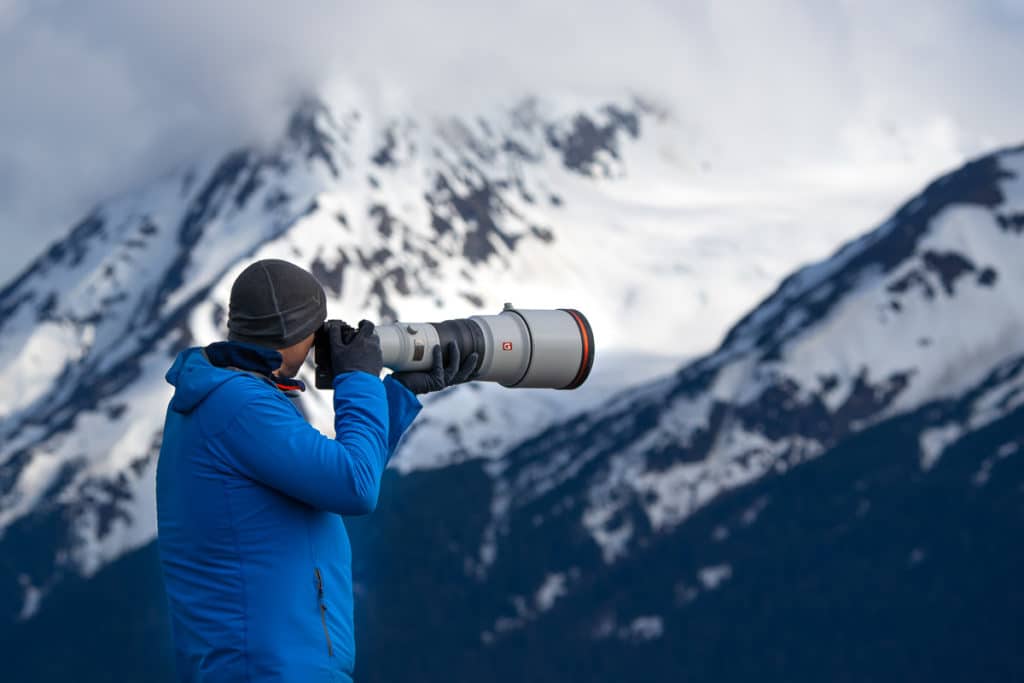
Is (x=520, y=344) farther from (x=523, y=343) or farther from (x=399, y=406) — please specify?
(x=399, y=406)

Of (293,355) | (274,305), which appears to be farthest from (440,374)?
(274,305)

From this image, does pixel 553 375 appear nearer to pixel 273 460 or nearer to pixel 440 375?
pixel 440 375

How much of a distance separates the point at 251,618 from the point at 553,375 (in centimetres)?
281

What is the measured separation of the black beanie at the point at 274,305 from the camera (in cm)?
819

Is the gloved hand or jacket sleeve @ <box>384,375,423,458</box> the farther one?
jacket sleeve @ <box>384,375,423,458</box>

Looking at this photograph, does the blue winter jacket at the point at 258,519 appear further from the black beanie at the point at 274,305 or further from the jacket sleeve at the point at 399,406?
the jacket sleeve at the point at 399,406

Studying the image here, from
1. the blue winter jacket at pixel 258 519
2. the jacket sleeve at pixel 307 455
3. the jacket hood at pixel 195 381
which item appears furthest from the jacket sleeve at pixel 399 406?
the jacket hood at pixel 195 381

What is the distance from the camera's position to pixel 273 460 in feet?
25.5

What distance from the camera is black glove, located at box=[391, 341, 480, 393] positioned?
927 centimetres

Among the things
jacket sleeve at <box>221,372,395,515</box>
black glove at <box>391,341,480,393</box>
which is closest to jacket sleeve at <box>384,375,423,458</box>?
black glove at <box>391,341,480,393</box>

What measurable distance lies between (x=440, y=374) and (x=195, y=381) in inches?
67.3

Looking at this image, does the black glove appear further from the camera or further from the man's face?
the man's face

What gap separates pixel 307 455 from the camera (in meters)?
7.71

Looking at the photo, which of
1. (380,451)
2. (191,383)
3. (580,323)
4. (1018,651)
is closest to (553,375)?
(580,323)
